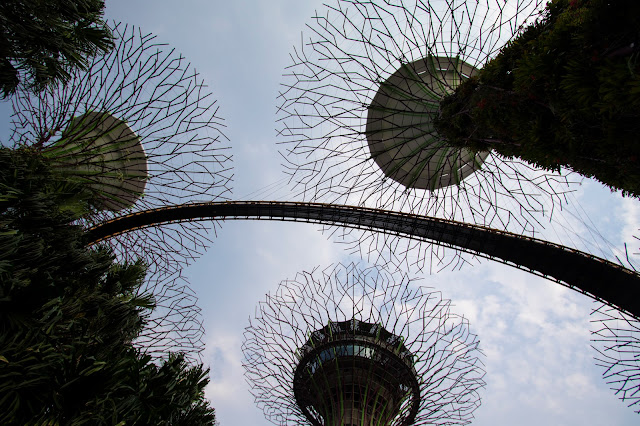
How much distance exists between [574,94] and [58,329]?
5643 mm

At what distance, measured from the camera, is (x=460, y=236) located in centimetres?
1081

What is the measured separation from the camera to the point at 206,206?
1266 cm

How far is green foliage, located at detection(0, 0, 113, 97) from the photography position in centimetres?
428

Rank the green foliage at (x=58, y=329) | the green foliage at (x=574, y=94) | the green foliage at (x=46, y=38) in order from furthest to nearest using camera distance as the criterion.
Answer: the green foliage at (x=46, y=38) < the green foliage at (x=58, y=329) < the green foliage at (x=574, y=94)

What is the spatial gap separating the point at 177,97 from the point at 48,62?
2001mm

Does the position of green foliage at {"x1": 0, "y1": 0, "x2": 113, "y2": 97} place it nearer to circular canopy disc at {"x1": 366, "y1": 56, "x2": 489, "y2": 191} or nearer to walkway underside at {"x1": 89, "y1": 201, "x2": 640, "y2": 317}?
walkway underside at {"x1": 89, "y1": 201, "x2": 640, "y2": 317}

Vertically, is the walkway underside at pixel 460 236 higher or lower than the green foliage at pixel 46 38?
higher

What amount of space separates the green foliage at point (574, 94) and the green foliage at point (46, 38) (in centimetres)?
569

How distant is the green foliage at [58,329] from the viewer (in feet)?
9.70

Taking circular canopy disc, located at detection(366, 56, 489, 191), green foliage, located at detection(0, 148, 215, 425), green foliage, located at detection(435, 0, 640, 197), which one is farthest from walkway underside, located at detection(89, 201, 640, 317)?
green foliage, located at detection(435, 0, 640, 197)

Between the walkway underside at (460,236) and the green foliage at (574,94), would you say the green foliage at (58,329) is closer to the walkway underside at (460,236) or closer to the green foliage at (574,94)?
the walkway underside at (460,236)

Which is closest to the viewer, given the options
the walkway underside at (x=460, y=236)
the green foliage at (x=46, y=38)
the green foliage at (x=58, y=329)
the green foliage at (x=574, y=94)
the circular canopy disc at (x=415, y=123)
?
the green foliage at (x=574, y=94)

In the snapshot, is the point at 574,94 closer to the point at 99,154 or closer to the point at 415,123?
the point at 415,123

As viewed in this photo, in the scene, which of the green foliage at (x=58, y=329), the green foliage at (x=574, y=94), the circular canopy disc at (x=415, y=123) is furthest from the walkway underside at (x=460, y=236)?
the green foliage at (x=574, y=94)
